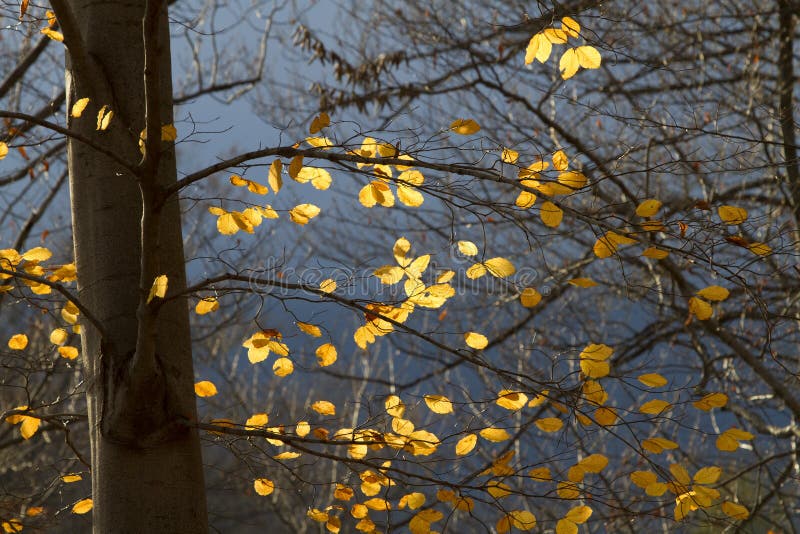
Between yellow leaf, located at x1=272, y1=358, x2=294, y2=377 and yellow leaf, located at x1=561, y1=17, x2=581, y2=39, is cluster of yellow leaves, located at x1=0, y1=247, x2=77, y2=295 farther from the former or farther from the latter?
yellow leaf, located at x1=561, y1=17, x2=581, y2=39

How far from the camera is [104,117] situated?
1850mm

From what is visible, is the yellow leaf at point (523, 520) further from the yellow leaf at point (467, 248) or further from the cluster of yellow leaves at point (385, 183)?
the cluster of yellow leaves at point (385, 183)

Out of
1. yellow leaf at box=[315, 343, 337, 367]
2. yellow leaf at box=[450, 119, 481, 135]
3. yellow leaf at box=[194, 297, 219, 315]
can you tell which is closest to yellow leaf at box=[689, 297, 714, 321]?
yellow leaf at box=[450, 119, 481, 135]

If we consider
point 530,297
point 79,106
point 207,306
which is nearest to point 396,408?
point 530,297

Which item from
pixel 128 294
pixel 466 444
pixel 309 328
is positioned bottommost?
pixel 466 444

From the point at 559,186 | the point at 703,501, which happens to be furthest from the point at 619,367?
the point at 559,186

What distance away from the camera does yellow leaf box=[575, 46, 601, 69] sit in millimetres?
1675

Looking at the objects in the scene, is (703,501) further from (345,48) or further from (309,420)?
(345,48)

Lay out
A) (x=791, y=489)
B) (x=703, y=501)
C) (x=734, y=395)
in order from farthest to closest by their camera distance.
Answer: (x=791, y=489)
(x=734, y=395)
(x=703, y=501)

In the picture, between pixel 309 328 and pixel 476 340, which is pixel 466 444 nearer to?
pixel 476 340

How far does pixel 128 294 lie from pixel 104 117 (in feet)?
1.51

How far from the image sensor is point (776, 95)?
14.6 feet

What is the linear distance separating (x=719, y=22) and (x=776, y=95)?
32.4 inches

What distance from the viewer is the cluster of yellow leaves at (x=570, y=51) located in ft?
5.41
